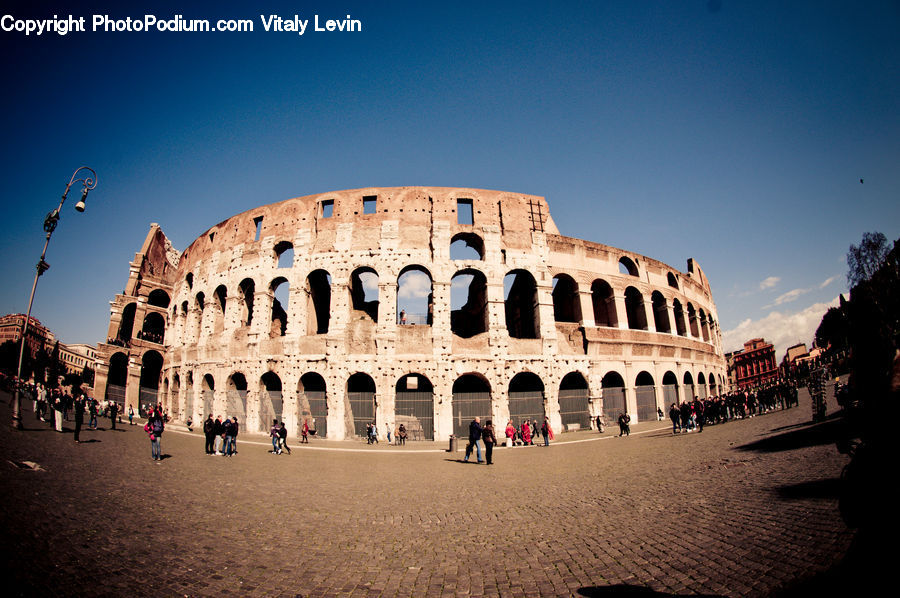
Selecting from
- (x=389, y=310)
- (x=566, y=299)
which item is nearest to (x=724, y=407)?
(x=566, y=299)

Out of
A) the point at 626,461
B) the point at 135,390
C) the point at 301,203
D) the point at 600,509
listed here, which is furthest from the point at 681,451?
the point at 135,390

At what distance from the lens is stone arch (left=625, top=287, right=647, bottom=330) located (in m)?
23.2

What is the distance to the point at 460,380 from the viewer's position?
2131 centimetres

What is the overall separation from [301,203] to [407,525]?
65.5 feet

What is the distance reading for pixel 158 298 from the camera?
32625 mm

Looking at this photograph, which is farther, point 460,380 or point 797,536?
point 460,380

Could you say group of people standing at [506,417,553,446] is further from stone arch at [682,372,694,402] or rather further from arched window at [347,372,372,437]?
stone arch at [682,372,694,402]

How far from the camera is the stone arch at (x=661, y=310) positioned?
971 inches

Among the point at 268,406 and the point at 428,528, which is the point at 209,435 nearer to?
the point at 268,406

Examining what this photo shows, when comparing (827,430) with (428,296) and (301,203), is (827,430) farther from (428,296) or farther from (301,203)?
(301,203)

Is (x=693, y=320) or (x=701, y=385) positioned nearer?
(x=701, y=385)

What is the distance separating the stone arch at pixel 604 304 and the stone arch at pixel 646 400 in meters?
3.76

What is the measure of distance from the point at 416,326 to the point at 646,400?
586 inches

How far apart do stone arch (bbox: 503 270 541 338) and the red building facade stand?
2848 inches
